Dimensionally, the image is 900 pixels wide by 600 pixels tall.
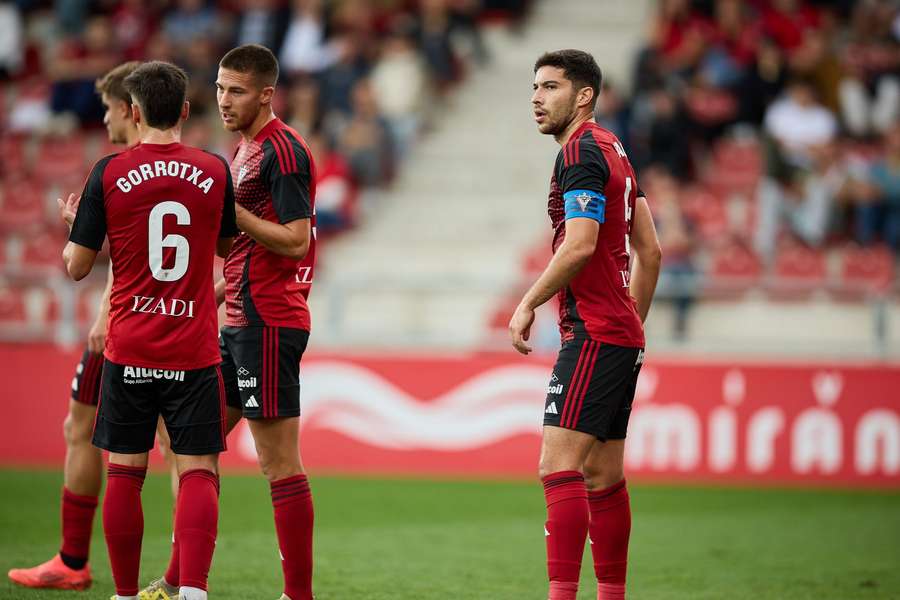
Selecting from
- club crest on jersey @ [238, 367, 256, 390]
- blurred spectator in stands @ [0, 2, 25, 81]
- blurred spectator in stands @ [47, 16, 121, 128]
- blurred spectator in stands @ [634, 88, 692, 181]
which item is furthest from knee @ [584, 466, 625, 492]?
blurred spectator in stands @ [0, 2, 25, 81]

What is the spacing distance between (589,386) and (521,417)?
679cm

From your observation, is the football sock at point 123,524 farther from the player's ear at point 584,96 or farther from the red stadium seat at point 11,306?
the red stadium seat at point 11,306

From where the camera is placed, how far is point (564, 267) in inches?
210

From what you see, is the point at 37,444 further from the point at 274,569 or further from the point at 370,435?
the point at 274,569

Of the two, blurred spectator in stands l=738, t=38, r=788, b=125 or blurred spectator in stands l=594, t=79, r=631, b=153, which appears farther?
blurred spectator in stands l=738, t=38, r=788, b=125

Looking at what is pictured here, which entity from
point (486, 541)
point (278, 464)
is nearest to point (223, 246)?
point (278, 464)

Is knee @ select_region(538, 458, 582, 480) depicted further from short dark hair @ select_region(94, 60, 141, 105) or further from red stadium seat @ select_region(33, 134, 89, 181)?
red stadium seat @ select_region(33, 134, 89, 181)

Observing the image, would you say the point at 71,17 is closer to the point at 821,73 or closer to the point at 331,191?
the point at 331,191

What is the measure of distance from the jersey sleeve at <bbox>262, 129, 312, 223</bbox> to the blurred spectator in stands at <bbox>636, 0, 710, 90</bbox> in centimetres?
1100

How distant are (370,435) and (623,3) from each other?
10.8 meters

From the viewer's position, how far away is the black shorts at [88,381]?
21.5ft

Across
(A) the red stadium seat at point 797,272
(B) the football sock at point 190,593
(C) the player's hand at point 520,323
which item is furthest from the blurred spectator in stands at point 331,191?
(B) the football sock at point 190,593

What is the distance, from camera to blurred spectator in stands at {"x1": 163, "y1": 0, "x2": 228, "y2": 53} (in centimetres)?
1819

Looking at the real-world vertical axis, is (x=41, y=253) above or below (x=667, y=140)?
below
